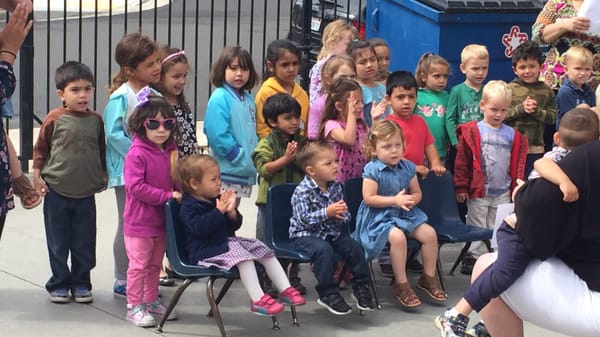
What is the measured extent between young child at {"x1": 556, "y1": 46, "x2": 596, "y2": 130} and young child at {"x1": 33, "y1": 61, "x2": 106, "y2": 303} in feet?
10.4

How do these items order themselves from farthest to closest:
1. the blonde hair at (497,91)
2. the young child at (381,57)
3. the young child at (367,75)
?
the young child at (381,57) → the young child at (367,75) → the blonde hair at (497,91)

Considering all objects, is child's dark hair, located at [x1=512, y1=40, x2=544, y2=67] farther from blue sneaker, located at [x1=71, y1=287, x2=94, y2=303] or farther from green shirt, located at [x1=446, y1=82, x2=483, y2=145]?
blue sneaker, located at [x1=71, y1=287, x2=94, y2=303]

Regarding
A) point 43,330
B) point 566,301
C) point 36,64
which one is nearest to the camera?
point 566,301

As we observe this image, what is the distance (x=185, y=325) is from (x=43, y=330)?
76 cm

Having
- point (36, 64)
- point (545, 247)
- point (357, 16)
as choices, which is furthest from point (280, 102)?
point (36, 64)

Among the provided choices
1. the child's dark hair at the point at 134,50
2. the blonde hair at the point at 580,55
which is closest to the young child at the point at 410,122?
the blonde hair at the point at 580,55

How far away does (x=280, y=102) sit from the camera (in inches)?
269

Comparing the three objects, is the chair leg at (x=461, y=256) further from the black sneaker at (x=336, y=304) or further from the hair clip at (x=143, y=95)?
the hair clip at (x=143, y=95)

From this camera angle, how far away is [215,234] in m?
6.19

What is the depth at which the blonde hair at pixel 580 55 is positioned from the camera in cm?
788

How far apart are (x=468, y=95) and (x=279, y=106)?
1.65 metres

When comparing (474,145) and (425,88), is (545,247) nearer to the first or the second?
(474,145)

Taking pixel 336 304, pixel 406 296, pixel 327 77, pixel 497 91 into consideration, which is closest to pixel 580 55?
pixel 497 91

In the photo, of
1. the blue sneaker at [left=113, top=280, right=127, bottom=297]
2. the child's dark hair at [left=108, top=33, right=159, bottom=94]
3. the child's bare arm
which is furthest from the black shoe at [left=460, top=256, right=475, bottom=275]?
the child's bare arm
